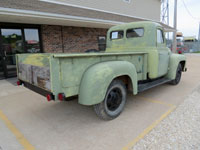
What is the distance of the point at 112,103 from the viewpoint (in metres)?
3.02

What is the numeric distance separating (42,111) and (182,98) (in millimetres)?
3857

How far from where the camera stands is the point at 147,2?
16172 millimetres

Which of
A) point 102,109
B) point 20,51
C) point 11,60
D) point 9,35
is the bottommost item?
point 102,109

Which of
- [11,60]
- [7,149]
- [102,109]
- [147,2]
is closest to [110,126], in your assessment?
[102,109]

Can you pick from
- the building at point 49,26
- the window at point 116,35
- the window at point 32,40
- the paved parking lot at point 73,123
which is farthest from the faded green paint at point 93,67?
the window at point 32,40

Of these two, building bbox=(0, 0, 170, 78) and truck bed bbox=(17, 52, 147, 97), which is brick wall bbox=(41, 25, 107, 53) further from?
truck bed bbox=(17, 52, 147, 97)

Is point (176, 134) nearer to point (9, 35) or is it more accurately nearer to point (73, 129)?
point (73, 129)

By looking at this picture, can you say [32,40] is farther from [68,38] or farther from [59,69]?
[59,69]

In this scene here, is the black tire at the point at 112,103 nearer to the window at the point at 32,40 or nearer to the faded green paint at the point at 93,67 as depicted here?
the faded green paint at the point at 93,67

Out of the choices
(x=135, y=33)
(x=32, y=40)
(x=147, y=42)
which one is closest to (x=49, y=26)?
(x=32, y=40)

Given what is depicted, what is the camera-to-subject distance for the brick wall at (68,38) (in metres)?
8.47

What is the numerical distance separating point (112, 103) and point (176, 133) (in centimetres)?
126


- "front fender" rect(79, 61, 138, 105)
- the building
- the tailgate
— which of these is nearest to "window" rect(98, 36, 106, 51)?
the building

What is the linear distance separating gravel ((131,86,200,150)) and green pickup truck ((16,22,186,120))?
86cm
